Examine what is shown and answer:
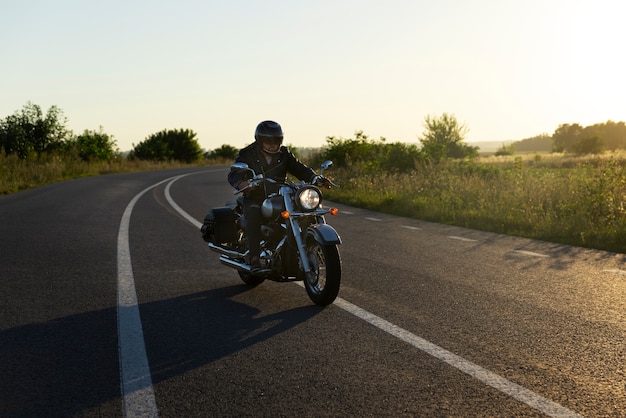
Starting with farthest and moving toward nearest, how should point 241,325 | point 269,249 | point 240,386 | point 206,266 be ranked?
point 206,266 < point 269,249 < point 241,325 < point 240,386

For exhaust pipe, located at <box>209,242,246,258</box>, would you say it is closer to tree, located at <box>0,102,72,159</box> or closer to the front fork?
the front fork

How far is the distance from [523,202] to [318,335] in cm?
1143

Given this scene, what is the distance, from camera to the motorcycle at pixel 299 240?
645 cm

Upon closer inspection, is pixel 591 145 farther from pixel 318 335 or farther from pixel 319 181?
pixel 318 335

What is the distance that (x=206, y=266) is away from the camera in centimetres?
905

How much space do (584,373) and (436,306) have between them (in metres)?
2.07

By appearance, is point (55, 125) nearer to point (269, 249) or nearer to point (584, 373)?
point (269, 249)

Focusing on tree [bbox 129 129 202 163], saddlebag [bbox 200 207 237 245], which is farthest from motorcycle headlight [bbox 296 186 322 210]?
tree [bbox 129 129 202 163]

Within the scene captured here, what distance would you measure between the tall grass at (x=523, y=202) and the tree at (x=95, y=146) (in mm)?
30021

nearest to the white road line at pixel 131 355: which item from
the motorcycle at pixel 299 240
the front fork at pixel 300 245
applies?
the motorcycle at pixel 299 240

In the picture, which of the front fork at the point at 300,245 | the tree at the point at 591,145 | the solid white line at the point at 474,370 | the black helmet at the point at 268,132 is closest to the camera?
the solid white line at the point at 474,370

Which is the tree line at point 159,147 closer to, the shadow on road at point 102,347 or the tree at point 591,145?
the shadow on road at point 102,347

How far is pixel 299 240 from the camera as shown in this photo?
6648mm

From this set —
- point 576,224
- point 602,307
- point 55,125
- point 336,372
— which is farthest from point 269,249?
point 55,125
